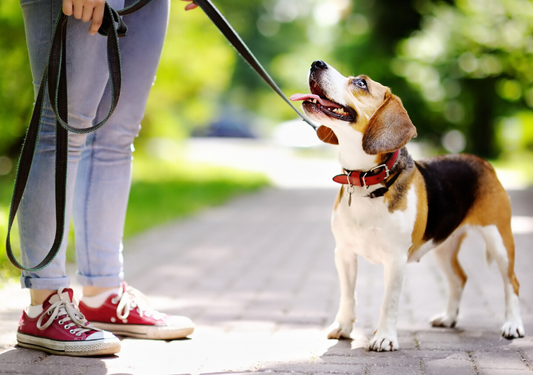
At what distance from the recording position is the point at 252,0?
95.8ft

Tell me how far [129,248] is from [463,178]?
4.15 meters

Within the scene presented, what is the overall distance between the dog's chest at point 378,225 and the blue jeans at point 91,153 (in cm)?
121

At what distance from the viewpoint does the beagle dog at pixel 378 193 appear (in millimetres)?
3154

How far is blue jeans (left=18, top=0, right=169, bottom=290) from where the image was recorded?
2932 millimetres

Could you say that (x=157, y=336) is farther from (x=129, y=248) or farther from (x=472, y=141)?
(x=472, y=141)

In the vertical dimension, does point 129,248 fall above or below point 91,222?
below

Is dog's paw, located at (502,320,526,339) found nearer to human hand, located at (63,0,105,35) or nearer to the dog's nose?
the dog's nose

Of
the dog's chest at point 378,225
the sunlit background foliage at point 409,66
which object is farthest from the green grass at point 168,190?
the dog's chest at point 378,225

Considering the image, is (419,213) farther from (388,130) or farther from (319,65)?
(319,65)

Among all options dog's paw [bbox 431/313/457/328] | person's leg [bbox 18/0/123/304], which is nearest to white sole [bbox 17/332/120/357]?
person's leg [bbox 18/0/123/304]

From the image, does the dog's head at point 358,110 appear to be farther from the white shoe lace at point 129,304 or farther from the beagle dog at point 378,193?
the white shoe lace at point 129,304

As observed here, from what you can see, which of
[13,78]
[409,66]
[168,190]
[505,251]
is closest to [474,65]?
[409,66]

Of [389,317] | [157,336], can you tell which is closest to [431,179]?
[389,317]

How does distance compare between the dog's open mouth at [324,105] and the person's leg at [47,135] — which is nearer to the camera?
the person's leg at [47,135]
